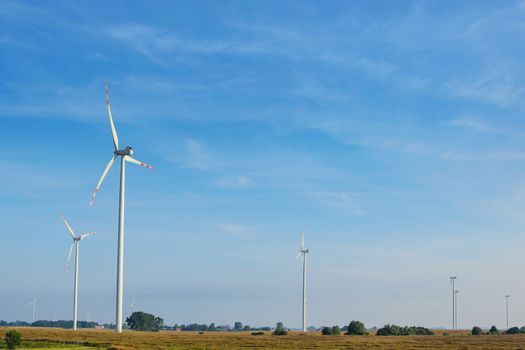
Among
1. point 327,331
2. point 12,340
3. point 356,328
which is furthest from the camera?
point 356,328

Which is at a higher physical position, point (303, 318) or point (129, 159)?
point (129, 159)

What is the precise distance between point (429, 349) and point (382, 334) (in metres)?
82.0

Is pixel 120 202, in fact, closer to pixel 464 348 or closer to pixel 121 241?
pixel 121 241

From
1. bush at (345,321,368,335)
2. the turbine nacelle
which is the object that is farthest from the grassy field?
bush at (345,321,368,335)

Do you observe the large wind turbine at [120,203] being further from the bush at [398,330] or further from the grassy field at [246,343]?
the bush at [398,330]

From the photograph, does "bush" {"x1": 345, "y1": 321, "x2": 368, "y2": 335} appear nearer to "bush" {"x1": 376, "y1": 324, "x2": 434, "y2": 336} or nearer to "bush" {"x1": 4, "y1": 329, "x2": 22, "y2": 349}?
"bush" {"x1": 376, "y1": 324, "x2": 434, "y2": 336}

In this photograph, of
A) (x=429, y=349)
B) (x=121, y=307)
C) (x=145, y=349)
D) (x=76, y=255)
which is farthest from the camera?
(x=76, y=255)

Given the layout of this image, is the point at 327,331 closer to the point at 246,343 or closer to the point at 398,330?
the point at 398,330

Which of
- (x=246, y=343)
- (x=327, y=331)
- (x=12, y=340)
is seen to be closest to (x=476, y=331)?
Result: (x=327, y=331)

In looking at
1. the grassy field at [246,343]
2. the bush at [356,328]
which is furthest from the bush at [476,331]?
the grassy field at [246,343]

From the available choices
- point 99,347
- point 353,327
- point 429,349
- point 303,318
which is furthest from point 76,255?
point 429,349

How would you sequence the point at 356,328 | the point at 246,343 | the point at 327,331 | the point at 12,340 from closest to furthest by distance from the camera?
the point at 12,340 → the point at 246,343 → the point at 327,331 → the point at 356,328

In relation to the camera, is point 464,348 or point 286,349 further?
point 464,348

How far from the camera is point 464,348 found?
10200 cm
